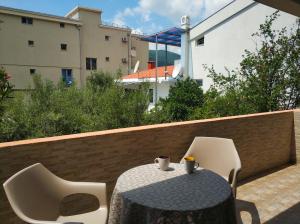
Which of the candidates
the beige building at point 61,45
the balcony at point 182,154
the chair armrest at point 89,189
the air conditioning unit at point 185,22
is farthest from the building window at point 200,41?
the chair armrest at point 89,189

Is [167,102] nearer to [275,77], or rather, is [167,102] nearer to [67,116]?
[275,77]

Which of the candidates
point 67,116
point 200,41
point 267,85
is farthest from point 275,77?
point 200,41

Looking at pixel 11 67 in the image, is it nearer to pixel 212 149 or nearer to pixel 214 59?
pixel 214 59

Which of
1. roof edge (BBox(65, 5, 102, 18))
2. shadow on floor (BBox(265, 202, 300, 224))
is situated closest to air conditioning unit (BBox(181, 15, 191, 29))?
shadow on floor (BBox(265, 202, 300, 224))

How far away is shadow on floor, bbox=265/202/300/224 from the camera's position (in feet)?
10.7

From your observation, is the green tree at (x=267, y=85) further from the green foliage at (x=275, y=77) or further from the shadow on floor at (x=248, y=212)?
the shadow on floor at (x=248, y=212)

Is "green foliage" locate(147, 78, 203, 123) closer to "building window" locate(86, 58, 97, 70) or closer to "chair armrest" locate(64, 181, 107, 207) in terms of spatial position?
"chair armrest" locate(64, 181, 107, 207)

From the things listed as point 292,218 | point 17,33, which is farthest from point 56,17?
point 292,218

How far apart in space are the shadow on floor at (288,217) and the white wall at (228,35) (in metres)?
7.63

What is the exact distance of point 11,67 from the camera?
71.8 feet

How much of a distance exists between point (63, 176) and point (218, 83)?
6.60m

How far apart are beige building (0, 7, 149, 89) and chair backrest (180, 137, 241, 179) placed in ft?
56.4

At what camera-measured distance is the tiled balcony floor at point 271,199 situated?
11.0 feet

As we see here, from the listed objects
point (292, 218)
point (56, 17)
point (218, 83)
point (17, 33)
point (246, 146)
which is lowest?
point (292, 218)
